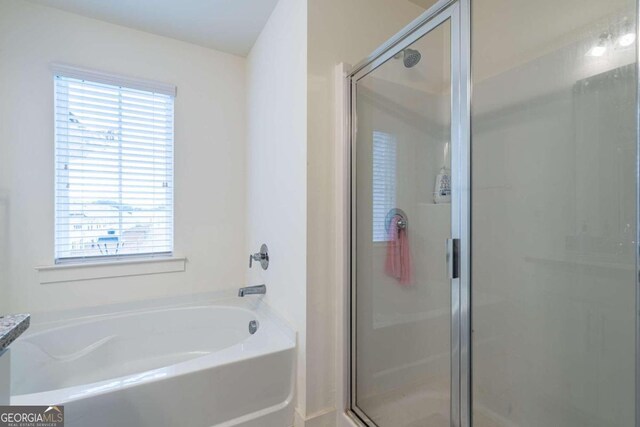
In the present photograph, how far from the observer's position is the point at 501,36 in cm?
132

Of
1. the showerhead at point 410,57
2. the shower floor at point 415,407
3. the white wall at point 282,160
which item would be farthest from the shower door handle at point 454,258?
the showerhead at point 410,57

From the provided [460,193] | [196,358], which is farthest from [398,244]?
[196,358]

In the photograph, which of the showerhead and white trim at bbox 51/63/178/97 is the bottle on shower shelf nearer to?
the showerhead

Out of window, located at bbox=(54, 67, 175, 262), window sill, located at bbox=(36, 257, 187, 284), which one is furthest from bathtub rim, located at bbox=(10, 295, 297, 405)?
window, located at bbox=(54, 67, 175, 262)

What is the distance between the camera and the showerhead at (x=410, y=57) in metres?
1.36

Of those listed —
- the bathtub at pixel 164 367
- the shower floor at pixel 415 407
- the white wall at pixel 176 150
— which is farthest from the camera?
the white wall at pixel 176 150

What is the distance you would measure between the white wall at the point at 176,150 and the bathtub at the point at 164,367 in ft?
0.65

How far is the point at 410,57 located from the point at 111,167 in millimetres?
1955

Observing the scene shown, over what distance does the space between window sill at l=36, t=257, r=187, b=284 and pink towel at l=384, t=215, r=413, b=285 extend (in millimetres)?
1513

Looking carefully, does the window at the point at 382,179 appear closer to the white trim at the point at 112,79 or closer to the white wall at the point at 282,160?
the white wall at the point at 282,160

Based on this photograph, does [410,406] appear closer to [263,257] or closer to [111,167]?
[263,257]

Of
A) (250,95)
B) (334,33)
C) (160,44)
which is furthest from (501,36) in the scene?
(160,44)

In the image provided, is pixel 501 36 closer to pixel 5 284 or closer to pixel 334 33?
pixel 334 33

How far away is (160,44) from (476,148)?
2.19m
